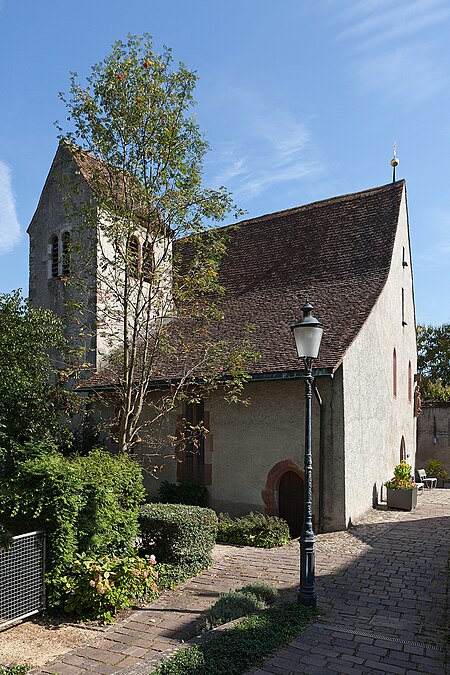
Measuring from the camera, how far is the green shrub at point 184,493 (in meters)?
14.7

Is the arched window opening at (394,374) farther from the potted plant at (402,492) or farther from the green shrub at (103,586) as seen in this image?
the green shrub at (103,586)

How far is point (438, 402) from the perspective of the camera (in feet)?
84.6

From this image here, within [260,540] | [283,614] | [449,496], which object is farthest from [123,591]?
[449,496]

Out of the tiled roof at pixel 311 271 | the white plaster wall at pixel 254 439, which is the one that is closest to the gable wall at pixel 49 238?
the tiled roof at pixel 311 271

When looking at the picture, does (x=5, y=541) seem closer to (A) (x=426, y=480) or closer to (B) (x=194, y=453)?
(B) (x=194, y=453)

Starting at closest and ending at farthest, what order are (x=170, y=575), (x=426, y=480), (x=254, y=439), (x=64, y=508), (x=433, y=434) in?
1. (x=64, y=508)
2. (x=170, y=575)
3. (x=254, y=439)
4. (x=426, y=480)
5. (x=433, y=434)

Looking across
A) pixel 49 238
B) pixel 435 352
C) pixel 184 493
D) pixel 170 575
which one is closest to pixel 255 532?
pixel 184 493

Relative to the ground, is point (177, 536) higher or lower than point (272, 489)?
lower

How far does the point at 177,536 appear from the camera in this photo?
9.56 m

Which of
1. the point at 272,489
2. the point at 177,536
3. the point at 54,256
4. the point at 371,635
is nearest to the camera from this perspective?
the point at 371,635

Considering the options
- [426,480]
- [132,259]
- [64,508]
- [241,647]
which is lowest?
[426,480]

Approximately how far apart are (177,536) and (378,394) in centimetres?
870

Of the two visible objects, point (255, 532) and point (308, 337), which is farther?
point (255, 532)

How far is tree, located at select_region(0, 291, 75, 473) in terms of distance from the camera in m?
12.0
